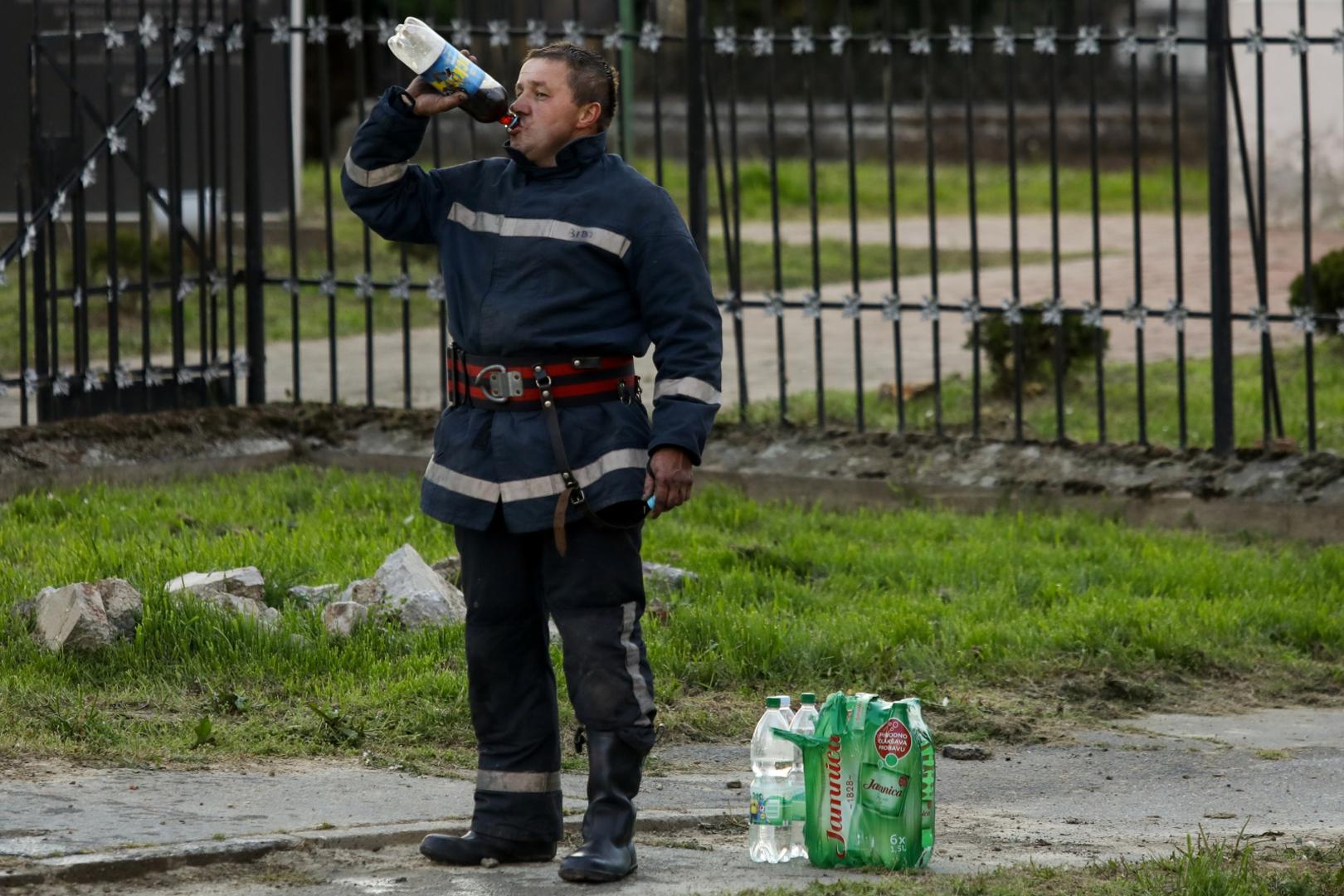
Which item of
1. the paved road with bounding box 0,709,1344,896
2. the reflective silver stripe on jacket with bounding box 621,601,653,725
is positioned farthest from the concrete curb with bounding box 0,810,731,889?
the reflective silver stripe on jacket with bounding box 621,601,653,725

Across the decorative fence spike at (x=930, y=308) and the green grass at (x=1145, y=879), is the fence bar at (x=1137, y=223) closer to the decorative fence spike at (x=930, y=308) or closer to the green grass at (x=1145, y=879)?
the decorative fence spike at (x=930, y=308)

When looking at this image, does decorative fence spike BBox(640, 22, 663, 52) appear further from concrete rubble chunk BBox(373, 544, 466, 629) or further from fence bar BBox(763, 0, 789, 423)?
concrete rubble chunk BBox(373, 544, 466, 629)

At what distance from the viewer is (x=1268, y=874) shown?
4.33 metres

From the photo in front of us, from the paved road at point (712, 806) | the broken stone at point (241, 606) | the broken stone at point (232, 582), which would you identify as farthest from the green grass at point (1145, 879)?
the broken stone at point (232, 582)

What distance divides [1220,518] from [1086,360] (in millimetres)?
2941

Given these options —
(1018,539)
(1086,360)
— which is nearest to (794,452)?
(1018,539)

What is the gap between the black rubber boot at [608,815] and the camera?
14.2ft

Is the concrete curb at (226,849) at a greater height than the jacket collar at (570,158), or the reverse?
the jacket collar at (570,158)

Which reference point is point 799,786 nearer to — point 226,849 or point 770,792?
point 770,792

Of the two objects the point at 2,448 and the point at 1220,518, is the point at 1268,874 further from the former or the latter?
the point at 2,448

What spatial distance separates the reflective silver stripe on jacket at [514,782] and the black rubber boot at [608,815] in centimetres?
16

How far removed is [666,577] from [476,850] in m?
2.56

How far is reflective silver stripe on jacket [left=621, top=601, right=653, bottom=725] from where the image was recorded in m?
4.48

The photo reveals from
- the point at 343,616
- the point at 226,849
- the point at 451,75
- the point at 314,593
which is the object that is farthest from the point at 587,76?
the point at 314,593
